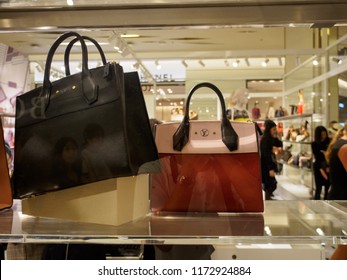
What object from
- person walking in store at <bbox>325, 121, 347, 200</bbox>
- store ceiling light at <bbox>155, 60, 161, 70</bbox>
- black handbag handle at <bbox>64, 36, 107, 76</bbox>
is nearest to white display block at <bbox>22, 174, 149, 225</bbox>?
black handbag handle at <bbox>64, 36, 107, 76</bbox>

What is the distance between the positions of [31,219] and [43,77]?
0.27 m

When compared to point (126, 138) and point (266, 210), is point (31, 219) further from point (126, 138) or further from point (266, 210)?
point (266, 210)

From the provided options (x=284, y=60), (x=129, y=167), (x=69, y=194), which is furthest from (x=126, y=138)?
(x=284, y=60)

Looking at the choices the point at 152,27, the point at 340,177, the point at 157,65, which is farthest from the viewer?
the point at 340,177

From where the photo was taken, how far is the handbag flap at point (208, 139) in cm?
81

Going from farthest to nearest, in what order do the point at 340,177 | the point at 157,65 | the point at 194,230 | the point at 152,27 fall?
the point at 340,177 → the point at 157,65 → the point at 152,27 → the point at 194,230

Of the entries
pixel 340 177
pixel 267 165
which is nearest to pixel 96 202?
pixel 267 165

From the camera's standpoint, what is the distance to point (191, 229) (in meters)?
0.68

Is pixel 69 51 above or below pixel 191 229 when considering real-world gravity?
above

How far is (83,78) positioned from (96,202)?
0.22 meters

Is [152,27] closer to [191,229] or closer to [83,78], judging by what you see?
[83,78]

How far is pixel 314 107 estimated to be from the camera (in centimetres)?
473

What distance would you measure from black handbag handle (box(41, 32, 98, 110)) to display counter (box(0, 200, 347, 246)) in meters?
0.22

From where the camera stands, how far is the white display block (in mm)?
686
